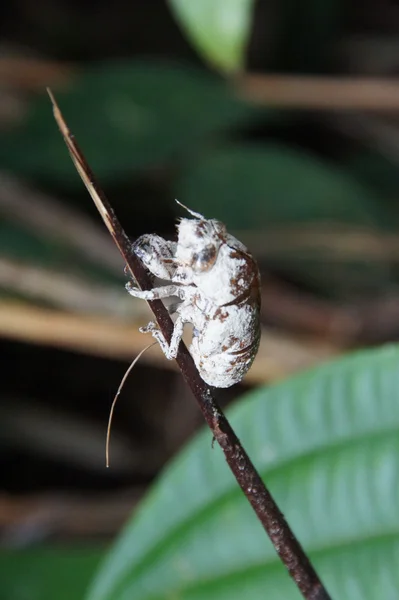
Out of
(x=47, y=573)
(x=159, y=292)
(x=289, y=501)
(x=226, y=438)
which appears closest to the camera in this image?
(x=226, y=438)

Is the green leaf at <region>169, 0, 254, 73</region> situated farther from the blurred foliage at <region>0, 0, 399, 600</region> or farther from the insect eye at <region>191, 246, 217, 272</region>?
the insect eye at <region>191, 246, 217, 272</region>

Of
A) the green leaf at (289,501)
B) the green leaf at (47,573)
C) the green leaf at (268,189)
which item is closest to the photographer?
the green leaf at (289,501)

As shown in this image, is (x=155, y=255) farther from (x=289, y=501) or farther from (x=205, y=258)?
(x=289, y=501)

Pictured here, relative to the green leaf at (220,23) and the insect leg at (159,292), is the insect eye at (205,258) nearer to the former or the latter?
the insect leg at (159,292)

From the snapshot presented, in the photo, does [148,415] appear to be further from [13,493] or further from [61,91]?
[61,91]

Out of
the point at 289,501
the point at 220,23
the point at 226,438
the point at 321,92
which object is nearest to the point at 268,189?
the point at 321,92

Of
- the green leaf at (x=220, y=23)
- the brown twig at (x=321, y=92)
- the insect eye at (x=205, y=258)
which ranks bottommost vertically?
the insect eye at (x=205, y=258)

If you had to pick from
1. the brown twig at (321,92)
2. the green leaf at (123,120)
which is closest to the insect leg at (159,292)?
the green leaf at (123,120)

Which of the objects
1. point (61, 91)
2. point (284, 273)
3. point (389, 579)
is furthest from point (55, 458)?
point (389, 579)

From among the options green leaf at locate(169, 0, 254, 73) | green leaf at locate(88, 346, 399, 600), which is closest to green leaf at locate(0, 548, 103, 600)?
green leaf at locate(88, 346, 399, 600)
